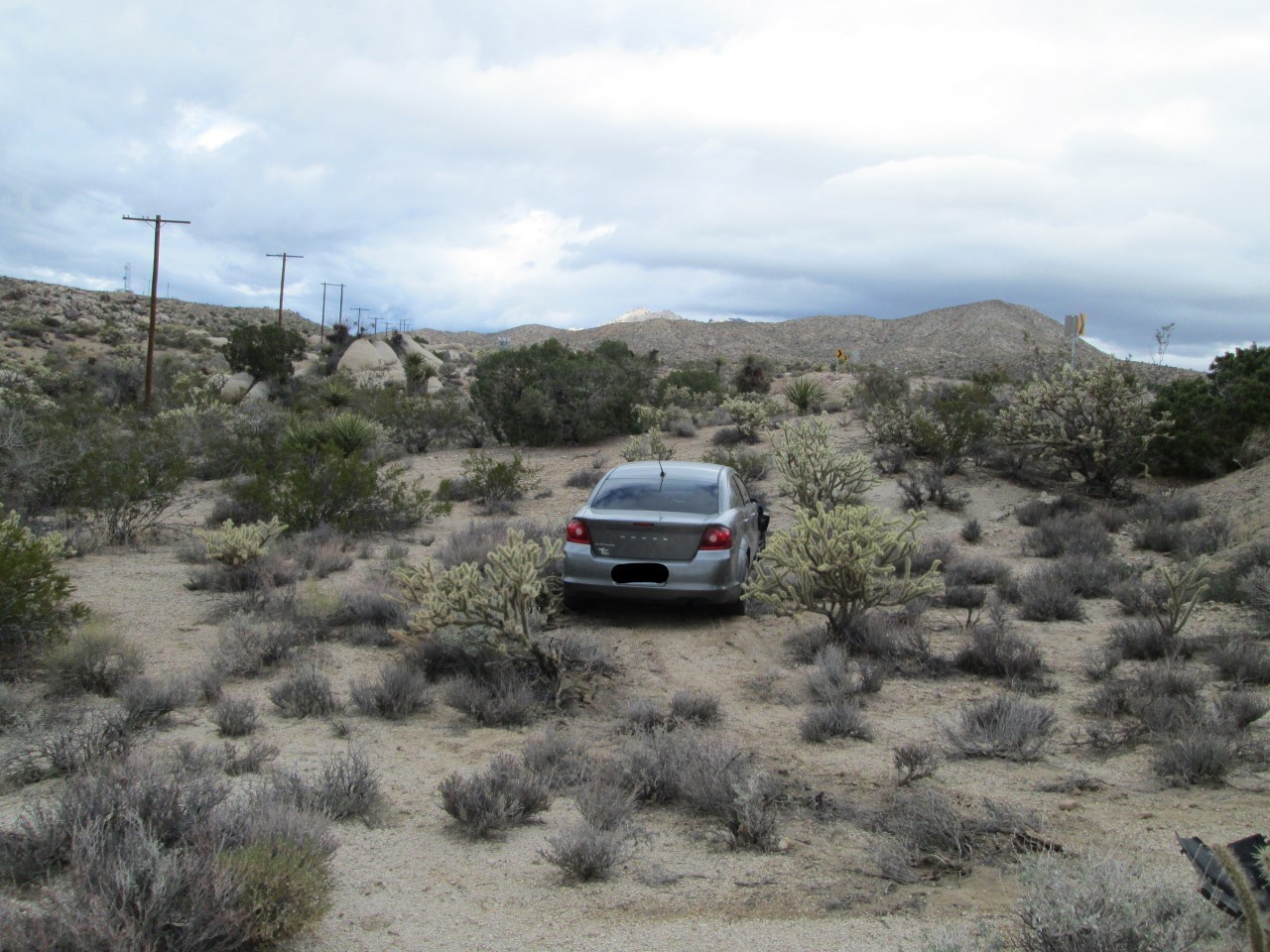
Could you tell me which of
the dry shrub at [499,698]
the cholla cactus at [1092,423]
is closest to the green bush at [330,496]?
the dry shrub at [499,698]

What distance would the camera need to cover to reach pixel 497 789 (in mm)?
4777

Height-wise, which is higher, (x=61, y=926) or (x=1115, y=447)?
(x=1115, y=447)

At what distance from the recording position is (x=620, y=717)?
656cm

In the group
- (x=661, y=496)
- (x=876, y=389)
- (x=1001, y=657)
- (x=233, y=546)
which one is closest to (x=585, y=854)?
(x=1001, y=657)

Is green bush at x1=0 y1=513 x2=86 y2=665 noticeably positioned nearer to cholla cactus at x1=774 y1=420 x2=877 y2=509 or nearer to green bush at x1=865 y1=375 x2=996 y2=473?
cholla cactus at x1=774 y1=420 x2=877 y2=509

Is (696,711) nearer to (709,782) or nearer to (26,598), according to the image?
(709,782)

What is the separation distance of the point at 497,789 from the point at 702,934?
5.17 feet

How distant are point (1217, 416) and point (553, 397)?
14.9 m

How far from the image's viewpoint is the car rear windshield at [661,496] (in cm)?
912

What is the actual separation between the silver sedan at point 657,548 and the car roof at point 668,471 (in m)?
0.31

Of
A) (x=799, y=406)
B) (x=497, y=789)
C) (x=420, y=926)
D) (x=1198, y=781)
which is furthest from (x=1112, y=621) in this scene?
(x=799, y=406)

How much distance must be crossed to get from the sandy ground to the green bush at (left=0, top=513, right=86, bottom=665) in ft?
2.65

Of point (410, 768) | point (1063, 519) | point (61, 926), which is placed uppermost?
point (1063, 519)

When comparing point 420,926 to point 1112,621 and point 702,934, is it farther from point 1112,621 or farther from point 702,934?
point 1112,621
